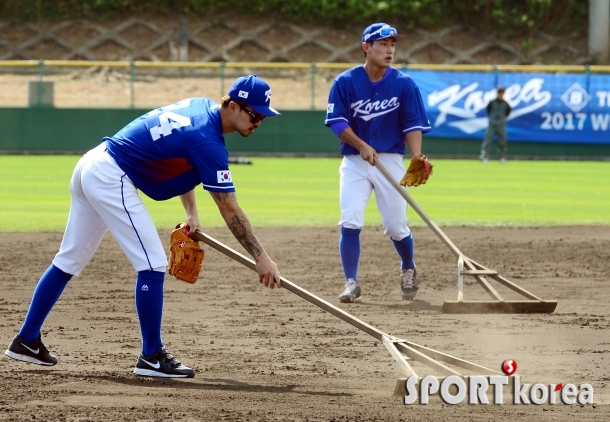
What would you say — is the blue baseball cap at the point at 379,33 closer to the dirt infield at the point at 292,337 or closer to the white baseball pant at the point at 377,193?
the white baseball pant at the point at 377,193

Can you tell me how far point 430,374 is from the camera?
18.9 ft

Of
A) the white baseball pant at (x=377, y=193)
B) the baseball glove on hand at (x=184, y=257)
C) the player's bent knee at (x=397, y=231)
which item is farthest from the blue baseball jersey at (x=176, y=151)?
the player's bent knee at (x=397, y=231)

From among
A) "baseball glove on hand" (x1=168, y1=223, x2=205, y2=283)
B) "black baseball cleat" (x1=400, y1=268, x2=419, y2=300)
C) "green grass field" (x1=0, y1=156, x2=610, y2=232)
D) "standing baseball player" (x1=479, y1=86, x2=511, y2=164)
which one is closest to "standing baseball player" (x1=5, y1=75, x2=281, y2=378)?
"baseball glove on hand" (x1=168, y1=223, x2=205, y2=283)

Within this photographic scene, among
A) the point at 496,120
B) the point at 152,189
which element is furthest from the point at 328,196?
the point at 152,189

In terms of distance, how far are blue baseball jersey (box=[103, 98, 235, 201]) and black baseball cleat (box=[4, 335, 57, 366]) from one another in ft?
3.78

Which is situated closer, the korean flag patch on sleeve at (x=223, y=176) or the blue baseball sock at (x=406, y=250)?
the korean flag patch on sleeve at (x=223, y=176)

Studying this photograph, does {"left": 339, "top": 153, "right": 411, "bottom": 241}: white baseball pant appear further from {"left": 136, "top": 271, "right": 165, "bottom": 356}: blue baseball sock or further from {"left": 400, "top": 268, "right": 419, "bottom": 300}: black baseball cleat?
{"left": 136, "top": 271, "right": 165, "bottom": 356}: blue baseball sock

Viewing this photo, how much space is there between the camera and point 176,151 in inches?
222

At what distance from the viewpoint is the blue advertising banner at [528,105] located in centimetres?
2747

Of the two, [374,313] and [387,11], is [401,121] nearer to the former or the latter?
[374,313]

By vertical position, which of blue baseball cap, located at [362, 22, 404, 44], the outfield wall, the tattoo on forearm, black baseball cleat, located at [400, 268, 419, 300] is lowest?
black baseball cleat, located at [400, 268, 419, 300]

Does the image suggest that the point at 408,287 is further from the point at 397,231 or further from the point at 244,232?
the point at 244,232

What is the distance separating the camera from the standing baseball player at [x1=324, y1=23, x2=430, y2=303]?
840 centimetres

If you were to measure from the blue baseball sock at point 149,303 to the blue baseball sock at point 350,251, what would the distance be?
2.97 metres
